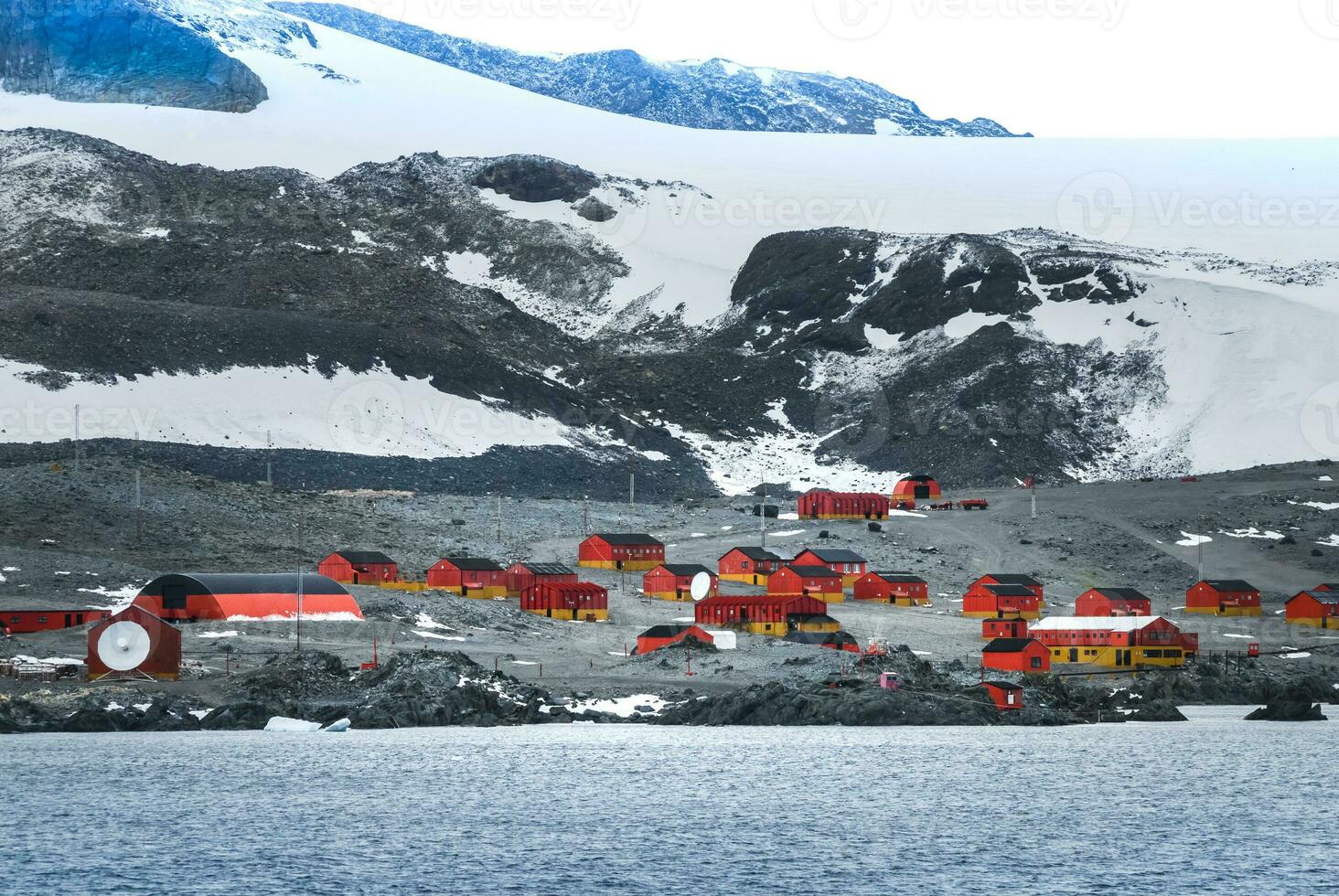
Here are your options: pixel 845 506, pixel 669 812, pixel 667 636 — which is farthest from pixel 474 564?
pixel 669 812

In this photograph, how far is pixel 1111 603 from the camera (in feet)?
315

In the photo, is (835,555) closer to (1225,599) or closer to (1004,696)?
(1225,599)

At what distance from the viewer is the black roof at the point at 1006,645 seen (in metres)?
84.6

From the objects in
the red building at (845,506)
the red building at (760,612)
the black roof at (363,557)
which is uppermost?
the red building at (845,506)

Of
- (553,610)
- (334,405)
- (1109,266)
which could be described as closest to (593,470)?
(334,405)

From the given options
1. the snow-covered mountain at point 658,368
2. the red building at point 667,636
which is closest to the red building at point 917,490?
the snow-covered mountain at point 658,368

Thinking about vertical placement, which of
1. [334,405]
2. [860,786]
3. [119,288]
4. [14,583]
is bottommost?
[860,786]

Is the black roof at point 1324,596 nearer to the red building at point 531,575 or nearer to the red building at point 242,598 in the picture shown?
the red building at point 531,575

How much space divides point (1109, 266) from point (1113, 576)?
90.3 metres

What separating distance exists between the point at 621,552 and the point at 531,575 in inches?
531

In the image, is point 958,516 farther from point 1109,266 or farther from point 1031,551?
point 1109,266

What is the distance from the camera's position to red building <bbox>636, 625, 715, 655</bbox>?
8462 cm

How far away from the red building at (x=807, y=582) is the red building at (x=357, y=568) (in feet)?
73.2

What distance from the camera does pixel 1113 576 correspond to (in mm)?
113625
